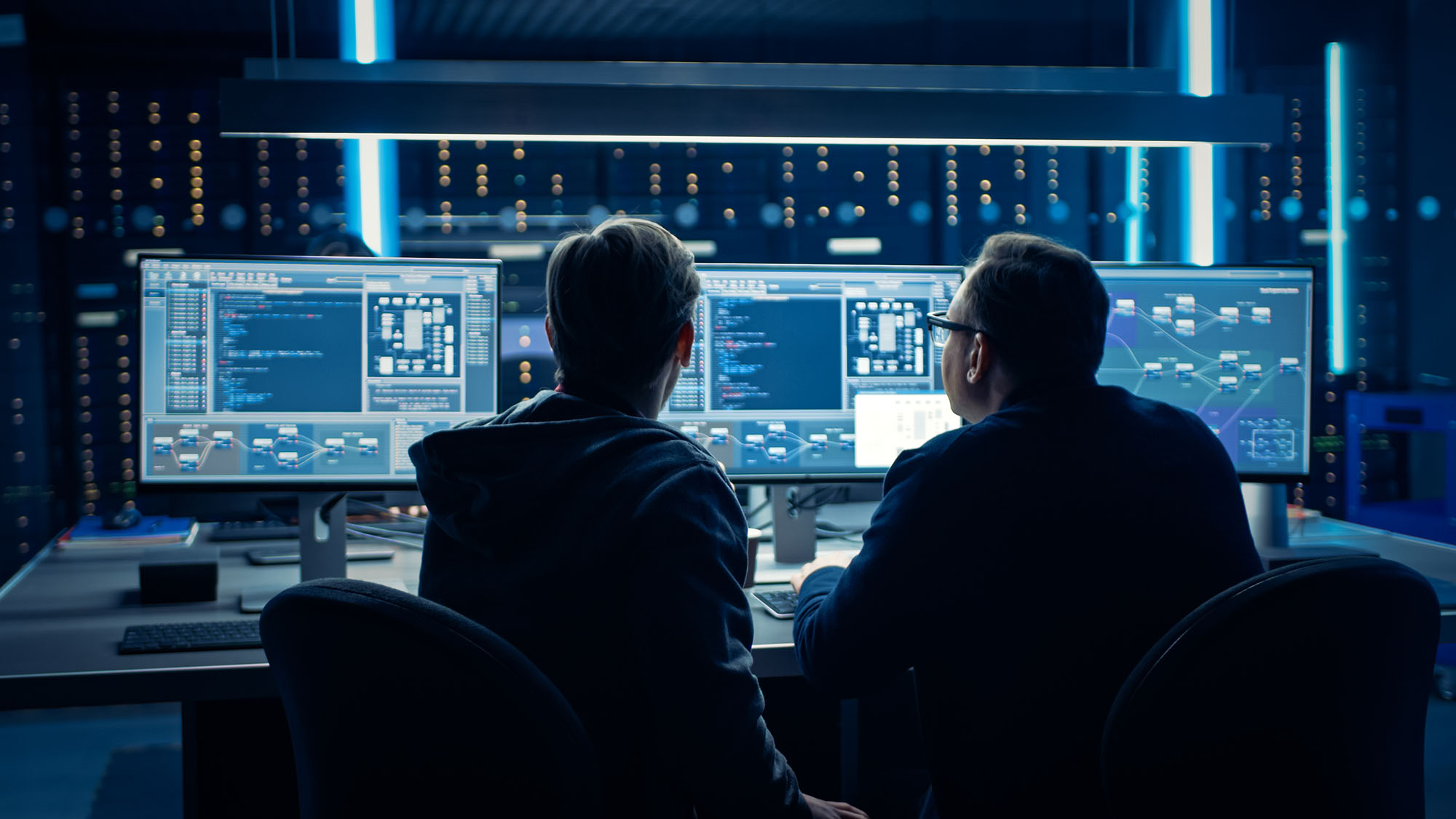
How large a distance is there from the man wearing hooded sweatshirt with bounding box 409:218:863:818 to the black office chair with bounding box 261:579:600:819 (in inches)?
3.7

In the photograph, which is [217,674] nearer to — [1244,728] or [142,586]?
[142,586]

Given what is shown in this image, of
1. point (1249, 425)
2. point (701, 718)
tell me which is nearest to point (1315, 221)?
point (1249, 425)

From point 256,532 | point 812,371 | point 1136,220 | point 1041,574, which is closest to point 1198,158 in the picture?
point 1136,220

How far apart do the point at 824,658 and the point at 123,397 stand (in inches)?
181

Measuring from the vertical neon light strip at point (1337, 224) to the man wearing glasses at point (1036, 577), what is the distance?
3629 millimetres

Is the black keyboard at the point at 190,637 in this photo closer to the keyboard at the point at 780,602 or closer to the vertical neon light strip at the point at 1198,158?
the keyboard at the point at 780,602

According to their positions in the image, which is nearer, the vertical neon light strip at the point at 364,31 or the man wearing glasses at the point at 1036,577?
the man wearing glasses at the point at 1036,577

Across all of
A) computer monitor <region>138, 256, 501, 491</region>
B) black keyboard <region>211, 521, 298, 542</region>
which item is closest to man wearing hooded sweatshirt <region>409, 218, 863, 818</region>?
computer monitor <region>138, 256, 501, 491</region>

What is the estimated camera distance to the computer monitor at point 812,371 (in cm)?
149

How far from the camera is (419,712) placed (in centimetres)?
67

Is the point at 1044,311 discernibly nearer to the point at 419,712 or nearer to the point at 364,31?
the point at 419,712

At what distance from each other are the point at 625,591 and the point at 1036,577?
395 millimetres

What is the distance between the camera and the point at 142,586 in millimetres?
1336

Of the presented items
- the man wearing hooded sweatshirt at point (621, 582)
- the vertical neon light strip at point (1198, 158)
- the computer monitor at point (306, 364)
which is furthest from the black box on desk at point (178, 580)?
the vertical neon light strip at point (1198, 158)
